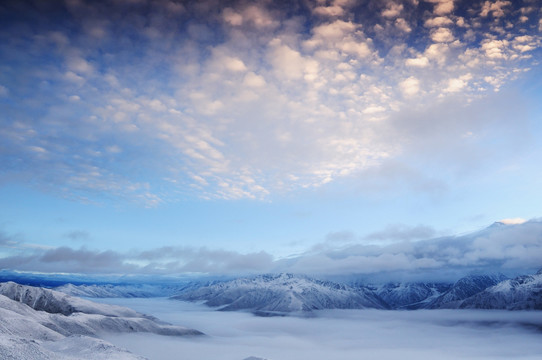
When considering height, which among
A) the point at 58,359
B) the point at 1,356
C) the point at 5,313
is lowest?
the point at 5,313

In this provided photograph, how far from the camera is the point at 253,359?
351 ft

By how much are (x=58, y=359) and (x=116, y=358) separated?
62.6 feet

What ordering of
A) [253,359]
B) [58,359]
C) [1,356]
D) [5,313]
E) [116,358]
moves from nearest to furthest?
[1,356], [58,359], [116,358], [253,359], [5,313]

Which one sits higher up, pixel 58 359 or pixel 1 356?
pixel 1 356

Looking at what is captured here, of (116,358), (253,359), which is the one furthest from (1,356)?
(253,359)

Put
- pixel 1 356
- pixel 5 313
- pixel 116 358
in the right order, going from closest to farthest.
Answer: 1. pixel 1 356
2. pixel 116 358
3. pixel 5 313

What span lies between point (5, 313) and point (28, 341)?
14526cm

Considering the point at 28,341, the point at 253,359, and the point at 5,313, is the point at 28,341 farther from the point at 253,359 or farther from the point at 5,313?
the point at 5,313

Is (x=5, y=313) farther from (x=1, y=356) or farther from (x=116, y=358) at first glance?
(x=1, y=356)

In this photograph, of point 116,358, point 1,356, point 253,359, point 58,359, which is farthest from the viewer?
point 253,359

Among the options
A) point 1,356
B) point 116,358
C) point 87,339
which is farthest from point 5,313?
point 1,356

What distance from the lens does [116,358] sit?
299 ft

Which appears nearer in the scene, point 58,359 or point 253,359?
point 58,359

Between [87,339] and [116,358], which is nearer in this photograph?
[116,358]
